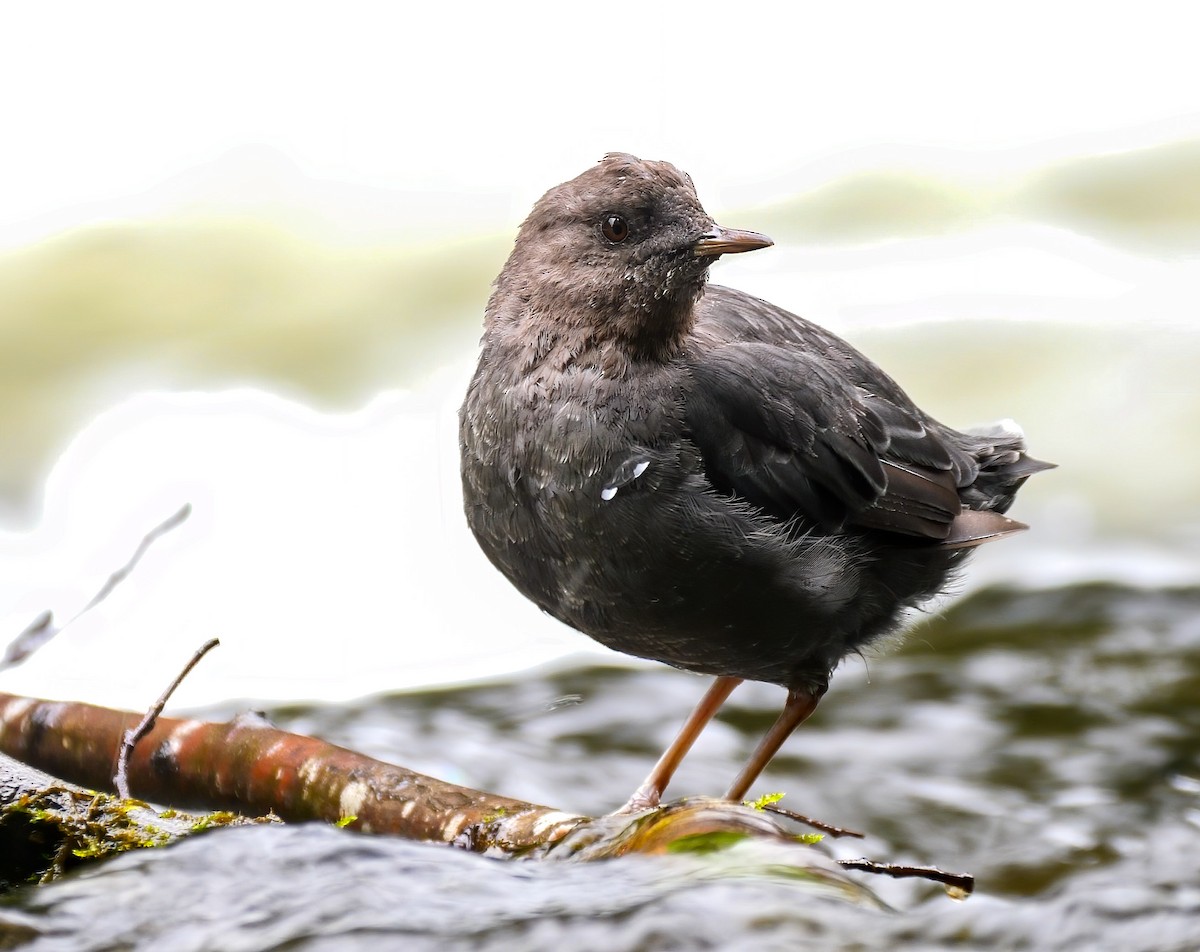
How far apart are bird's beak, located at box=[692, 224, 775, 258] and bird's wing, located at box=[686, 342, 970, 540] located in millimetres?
325

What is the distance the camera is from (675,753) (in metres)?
4.45

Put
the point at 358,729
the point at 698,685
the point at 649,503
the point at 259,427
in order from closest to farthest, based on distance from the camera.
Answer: the point at 649,503 → the point at 358,729 → the point at 698,685 → the point at 259,427

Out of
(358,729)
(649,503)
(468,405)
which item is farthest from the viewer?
(358,729)

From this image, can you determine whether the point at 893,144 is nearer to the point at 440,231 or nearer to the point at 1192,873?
the point at 440,231

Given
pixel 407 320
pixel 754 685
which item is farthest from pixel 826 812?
pixel 407 320

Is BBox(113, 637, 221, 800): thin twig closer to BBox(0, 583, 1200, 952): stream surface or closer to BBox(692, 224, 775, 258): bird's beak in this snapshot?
BBox(0, 583, 1200, 952): stream surface

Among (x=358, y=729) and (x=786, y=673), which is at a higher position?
(x=786, y=673)

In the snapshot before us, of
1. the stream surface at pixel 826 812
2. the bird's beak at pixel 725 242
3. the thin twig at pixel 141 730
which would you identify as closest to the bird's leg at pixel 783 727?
the stream surface at pixel 826 812

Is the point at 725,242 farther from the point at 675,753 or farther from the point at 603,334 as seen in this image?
the point at 675,753

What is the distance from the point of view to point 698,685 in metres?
6.96

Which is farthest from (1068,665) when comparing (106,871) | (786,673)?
(106,871)

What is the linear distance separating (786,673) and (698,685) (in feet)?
9.40

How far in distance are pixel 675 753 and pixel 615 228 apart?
1.68 meters

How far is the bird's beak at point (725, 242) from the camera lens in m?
3.63
